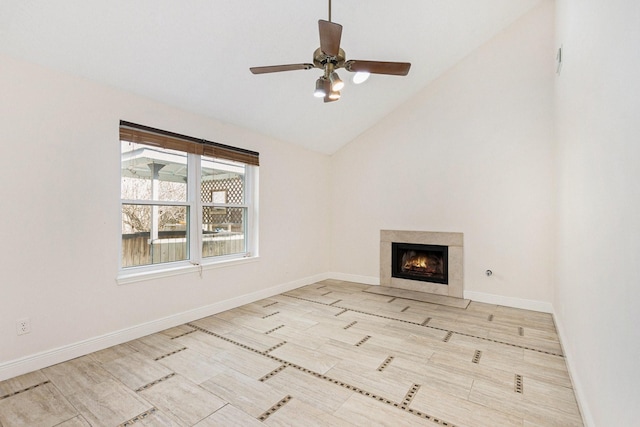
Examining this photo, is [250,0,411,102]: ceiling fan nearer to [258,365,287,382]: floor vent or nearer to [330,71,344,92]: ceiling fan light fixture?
[330,71,344,92]: ceiling fan light fixture

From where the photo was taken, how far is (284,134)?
4.54 metres

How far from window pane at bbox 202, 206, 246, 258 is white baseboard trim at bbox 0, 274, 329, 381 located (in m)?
0.63

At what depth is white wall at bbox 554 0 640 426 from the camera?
119cm

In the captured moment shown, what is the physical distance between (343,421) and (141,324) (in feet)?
7.32

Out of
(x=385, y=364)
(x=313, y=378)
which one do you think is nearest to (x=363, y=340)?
(x=385, y=364)

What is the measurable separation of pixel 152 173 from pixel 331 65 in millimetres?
2194

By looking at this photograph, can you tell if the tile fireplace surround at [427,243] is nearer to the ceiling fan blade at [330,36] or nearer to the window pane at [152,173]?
the window pane at [152,173]

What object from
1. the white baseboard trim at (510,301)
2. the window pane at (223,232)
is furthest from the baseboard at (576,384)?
the window pane at (223,232)

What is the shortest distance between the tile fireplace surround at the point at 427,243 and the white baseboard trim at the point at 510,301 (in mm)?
180

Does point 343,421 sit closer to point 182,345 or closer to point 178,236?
point 182,345

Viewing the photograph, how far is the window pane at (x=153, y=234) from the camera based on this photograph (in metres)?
3.12

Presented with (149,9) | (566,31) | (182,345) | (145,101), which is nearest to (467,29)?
(566,31)

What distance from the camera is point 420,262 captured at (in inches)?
195

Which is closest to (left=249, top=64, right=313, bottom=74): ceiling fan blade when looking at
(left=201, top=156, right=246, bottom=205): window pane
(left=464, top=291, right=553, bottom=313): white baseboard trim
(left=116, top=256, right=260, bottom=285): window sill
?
(left=201, top=156, right=246, bottom=205): window pane
